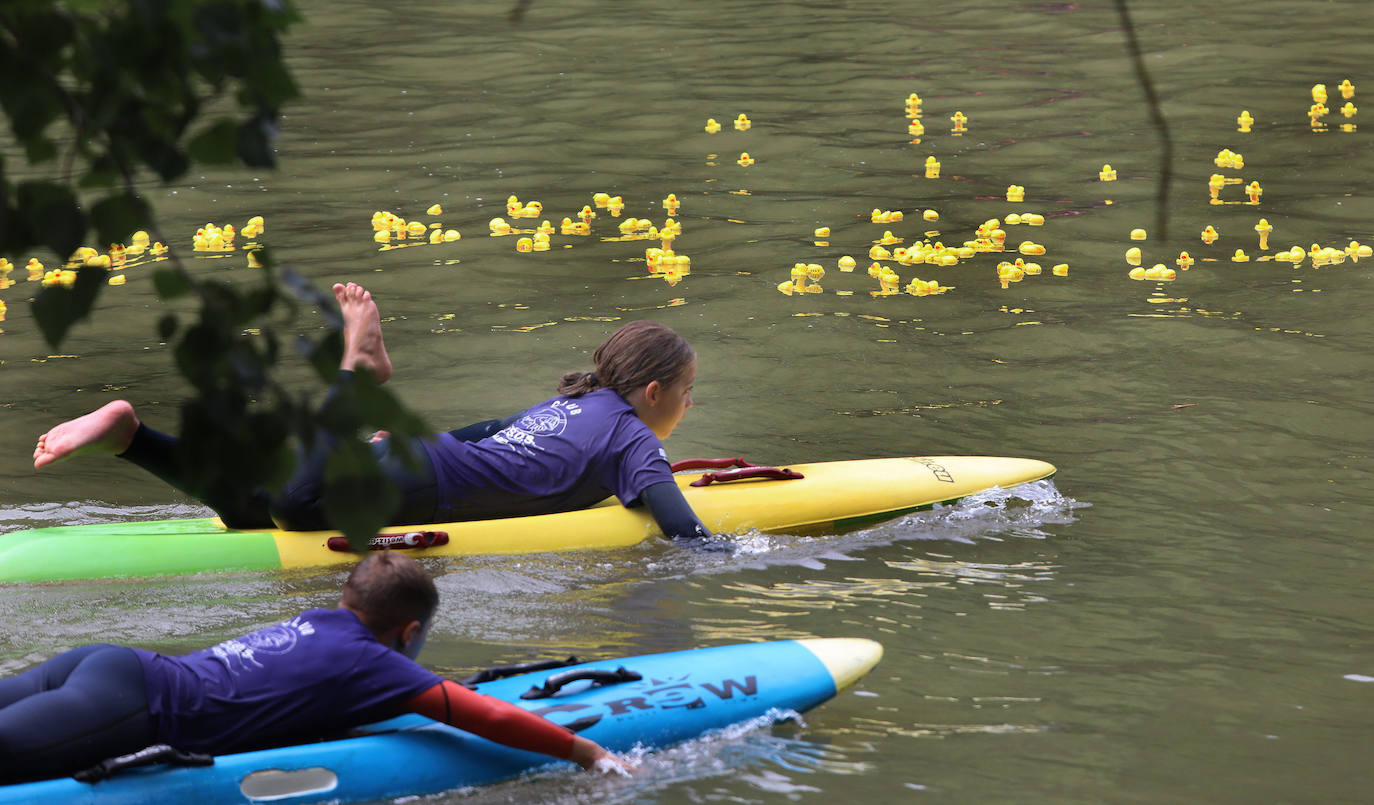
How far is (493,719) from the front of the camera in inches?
151

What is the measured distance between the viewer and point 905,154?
1273 cm

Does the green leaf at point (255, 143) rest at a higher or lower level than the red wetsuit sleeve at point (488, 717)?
higher

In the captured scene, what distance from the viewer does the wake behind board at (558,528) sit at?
5.39 metres

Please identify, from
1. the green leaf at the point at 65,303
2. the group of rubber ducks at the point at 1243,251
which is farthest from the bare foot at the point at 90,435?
the group of rubber ducks at the point at 1243,251

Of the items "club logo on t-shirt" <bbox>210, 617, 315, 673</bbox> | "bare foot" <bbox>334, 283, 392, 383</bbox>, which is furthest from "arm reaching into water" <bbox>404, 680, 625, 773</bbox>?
"bare foot" <bbox>334, 283, 392, 383</bbox>

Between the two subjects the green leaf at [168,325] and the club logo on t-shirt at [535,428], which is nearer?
the green leaf at [168,325]

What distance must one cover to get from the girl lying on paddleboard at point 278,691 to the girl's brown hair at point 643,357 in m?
2.15

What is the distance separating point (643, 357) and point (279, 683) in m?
2.44

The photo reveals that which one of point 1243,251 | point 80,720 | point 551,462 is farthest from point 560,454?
point 1243,251

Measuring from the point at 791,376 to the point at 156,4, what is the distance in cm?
683

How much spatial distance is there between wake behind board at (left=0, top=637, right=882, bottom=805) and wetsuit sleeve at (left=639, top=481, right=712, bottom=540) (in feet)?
3.42

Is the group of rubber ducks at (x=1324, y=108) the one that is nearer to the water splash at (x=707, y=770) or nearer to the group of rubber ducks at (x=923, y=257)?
the group of rubber ducks at (x=923, y=257)

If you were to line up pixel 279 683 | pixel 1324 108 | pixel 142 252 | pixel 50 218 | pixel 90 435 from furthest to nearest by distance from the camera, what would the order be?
pixel 1324 108
pixel 142 252
pixel 90 435
pixel 279 683
pixel 50 218

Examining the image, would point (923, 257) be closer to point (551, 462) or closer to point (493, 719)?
point (551, 462)
